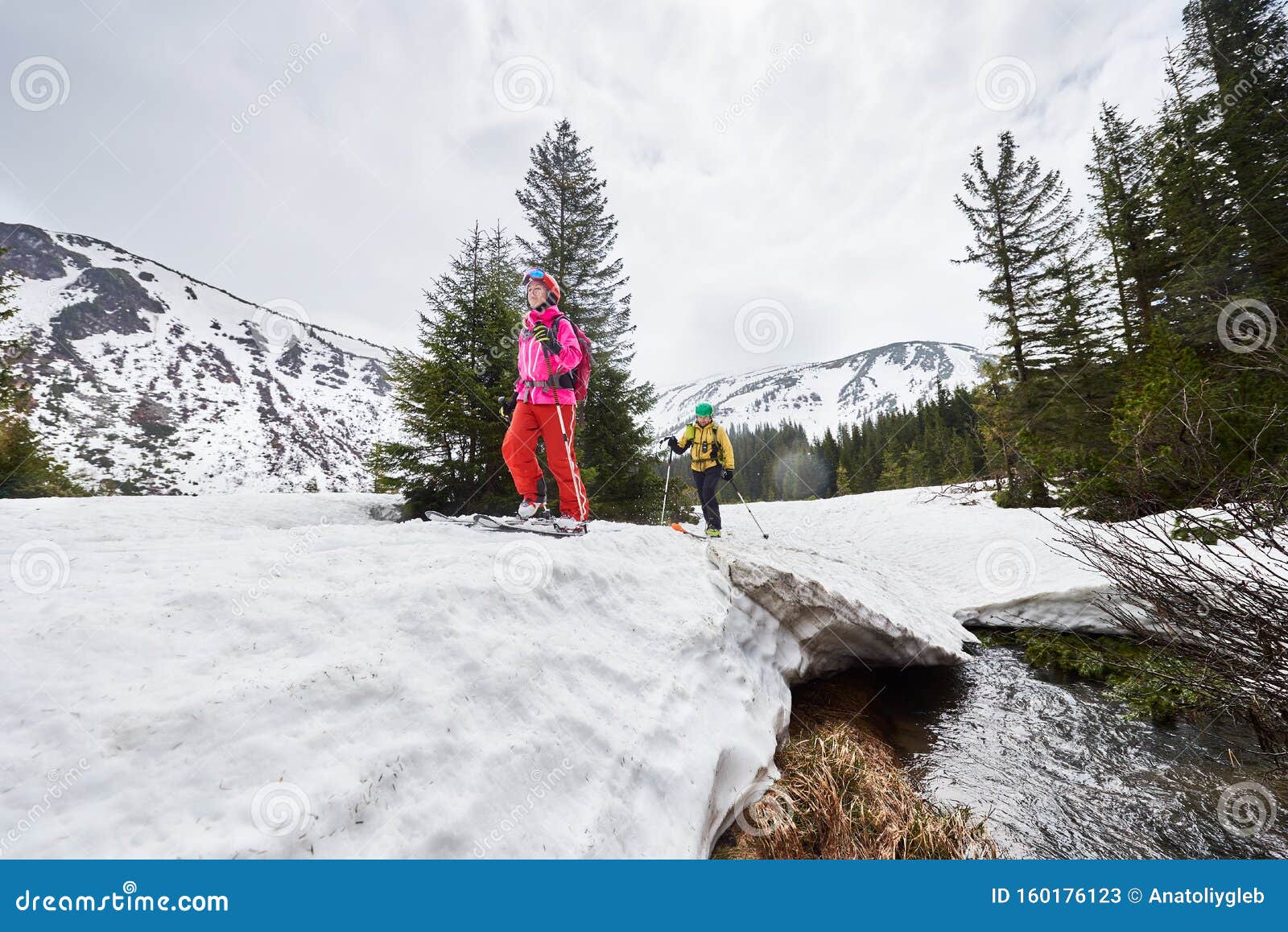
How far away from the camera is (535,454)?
5.63m

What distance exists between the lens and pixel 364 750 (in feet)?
6.78

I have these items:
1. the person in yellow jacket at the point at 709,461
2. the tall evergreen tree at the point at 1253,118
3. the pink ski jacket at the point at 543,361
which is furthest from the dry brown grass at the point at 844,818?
the tall evergreen tree at the point at 1253,118

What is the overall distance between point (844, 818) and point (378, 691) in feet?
10.4

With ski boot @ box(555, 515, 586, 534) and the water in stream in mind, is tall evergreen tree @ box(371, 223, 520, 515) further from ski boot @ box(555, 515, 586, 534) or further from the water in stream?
the water in stream

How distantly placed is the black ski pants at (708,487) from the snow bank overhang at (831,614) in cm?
183

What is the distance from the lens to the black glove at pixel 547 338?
216 inches

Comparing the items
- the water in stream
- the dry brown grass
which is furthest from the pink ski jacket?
the water in stream

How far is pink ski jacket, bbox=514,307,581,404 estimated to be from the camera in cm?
545

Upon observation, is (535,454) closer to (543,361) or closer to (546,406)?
(546,406)

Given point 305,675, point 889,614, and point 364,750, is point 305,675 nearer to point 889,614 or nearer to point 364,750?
point 364,750

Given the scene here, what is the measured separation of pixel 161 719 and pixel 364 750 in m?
0.76

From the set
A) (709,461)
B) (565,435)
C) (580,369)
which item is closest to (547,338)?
(580,369)

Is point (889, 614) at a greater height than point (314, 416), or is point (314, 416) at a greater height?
point (314, 416)
